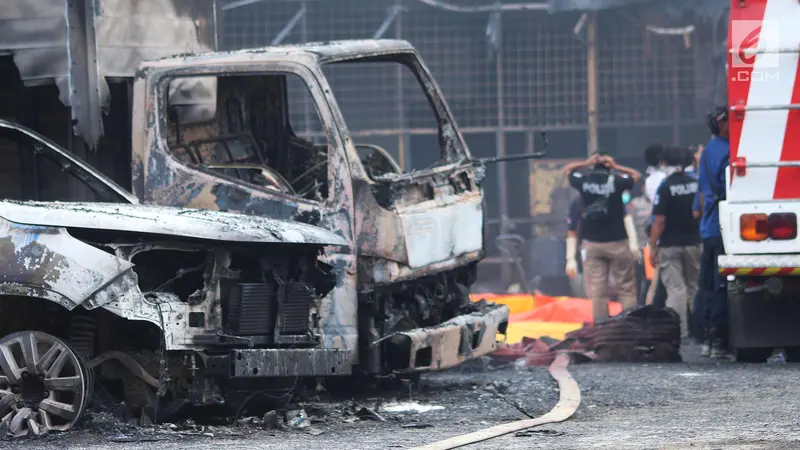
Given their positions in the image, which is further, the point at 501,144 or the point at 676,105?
the point at 501,144

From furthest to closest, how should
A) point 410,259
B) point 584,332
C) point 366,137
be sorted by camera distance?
point 366,137 → point 584,332 → point 410,259

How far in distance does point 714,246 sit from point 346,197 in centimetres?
355

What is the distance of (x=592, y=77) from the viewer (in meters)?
18.3

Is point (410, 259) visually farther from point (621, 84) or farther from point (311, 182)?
point (621, 84)

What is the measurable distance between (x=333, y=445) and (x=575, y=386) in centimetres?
274

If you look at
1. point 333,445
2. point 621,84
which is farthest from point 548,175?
point 333,445

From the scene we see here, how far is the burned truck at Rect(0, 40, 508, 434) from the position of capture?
22.9 feet


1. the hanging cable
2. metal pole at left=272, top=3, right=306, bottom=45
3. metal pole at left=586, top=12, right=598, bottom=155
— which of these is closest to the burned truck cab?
metal pole at left=272, top=3, right=306, bottom=45

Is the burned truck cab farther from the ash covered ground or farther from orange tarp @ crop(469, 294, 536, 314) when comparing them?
orange tarp @ crop(469, 294, 536, 314)

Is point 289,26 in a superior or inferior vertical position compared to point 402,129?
superior

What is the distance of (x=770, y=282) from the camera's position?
960cm

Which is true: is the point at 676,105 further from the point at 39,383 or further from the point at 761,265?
the point at 39,383

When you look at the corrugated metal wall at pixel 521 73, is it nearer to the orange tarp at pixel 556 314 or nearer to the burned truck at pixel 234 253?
the orange tarp at pixel 556 314

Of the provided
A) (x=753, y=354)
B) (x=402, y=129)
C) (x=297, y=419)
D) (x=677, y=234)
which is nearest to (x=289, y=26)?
(x=402, y=129)
